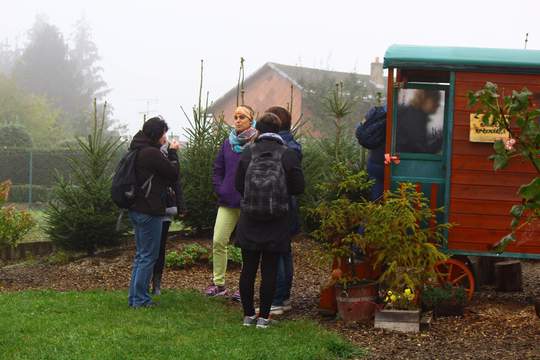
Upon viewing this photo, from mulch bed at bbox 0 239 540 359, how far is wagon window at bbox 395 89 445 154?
142cm

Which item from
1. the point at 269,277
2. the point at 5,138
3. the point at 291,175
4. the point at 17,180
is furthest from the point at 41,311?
the point at 5,138

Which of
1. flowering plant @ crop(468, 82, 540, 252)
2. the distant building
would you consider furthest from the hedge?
flowering plant @ crop(468, 82, 540, 252)

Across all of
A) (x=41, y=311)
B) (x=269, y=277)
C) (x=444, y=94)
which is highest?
(x=444, y=94)

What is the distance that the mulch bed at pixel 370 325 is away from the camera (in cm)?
628

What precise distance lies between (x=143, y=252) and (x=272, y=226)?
4.83ft

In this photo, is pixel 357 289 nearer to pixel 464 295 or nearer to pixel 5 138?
pixel 464 295

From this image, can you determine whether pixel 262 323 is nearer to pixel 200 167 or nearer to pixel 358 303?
pixel 358 303

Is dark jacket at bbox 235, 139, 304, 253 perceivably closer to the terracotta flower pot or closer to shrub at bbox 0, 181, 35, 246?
the terracotta flower pot

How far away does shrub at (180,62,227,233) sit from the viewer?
11422 mm

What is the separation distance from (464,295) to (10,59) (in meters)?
118

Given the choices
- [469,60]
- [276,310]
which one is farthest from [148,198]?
[469,60]

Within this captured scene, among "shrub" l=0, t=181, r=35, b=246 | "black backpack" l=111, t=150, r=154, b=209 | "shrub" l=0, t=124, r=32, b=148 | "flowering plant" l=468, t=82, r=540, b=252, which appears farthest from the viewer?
"shrub" l=0, t=124, r=32, b=148

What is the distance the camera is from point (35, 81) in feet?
282

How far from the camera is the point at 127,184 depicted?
7348 mm
